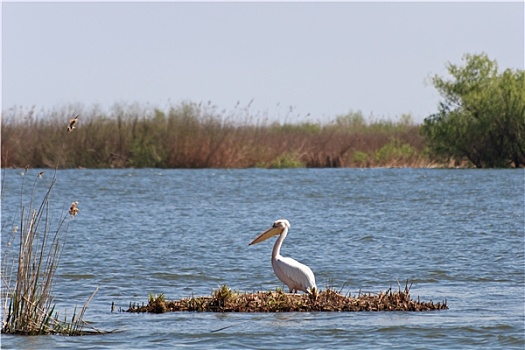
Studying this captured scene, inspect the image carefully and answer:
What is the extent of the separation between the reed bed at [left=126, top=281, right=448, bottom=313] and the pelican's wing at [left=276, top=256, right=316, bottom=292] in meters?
0.45

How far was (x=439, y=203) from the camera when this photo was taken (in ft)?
97.1

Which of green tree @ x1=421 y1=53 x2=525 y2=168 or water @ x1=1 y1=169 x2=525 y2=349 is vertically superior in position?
green tree @ x1=421 y1=53 x2=525 y2=168

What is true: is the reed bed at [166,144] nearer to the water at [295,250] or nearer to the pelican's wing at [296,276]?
the water at [295,250]

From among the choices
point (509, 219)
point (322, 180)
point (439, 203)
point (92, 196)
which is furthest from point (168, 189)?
point (509, 219)

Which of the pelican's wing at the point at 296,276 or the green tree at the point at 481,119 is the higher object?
the green tree at the point at 481,119

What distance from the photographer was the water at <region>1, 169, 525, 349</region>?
1010 centimetres

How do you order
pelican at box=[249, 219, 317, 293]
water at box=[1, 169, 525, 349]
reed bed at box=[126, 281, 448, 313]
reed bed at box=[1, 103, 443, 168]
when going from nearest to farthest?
water at box=[1, 169, 525, 349] < reed bed at box=[126, 281, 448, 313] < pelican at box=[249, 219, 317, 293] < reed bed at box=[1, 103, 443, 168]

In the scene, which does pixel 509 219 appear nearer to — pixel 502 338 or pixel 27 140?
pixel 502 338

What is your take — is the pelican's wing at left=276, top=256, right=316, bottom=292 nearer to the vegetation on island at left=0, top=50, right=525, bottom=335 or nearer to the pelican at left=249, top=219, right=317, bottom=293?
the pelican at left=249, top=219, right=317, bottom=293

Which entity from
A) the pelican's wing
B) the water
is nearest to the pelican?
the pelican's wing

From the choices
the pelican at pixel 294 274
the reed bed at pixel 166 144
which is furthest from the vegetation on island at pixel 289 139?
the pelican at pixel 294 274

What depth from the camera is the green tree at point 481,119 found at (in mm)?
44500

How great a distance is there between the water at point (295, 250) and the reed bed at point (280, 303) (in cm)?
11

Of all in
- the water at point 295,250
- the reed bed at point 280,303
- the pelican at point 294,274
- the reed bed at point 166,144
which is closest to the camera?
the water at point 295,250
